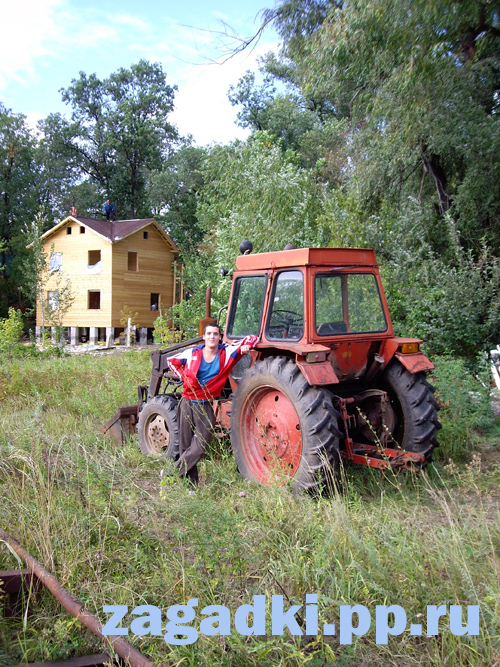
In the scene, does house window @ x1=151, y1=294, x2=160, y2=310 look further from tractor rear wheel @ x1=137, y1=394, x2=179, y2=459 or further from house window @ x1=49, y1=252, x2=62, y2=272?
tractor rear wheel @ x1=137, y1=394, x2=179, y2=459

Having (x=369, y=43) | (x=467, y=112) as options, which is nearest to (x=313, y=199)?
(x=467, y=112)

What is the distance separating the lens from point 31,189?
43.4 meters

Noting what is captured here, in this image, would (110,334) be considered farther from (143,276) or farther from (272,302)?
(272,302)

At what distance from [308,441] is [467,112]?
8.12 m

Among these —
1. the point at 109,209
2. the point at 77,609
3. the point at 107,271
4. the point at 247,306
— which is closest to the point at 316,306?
the point at 247,306

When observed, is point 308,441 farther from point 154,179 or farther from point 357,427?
point 154,179

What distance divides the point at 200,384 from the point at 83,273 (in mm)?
28067

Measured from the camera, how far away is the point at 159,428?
6.68 metres

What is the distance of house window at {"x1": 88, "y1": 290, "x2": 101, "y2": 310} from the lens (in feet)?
108

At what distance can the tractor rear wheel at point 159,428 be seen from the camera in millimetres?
6348

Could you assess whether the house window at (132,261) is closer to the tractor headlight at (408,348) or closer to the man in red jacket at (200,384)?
the man in red jacket at (200,384)

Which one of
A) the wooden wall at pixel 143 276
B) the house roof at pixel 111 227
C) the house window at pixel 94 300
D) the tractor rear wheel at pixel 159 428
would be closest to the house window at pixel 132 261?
the wooden wall at pixel 143 276

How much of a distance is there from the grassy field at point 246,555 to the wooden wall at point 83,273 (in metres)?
26.1

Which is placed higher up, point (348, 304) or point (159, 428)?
point (348, 304)
